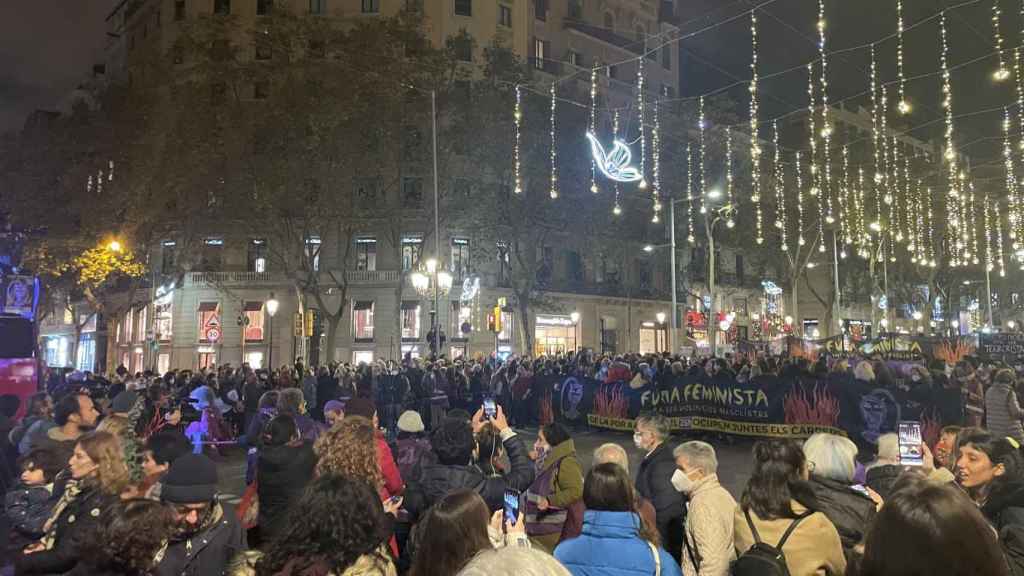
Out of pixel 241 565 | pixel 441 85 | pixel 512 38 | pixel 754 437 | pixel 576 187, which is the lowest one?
pixel 754 437

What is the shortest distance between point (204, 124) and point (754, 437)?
27.9m

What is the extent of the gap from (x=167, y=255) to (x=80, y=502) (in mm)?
45299

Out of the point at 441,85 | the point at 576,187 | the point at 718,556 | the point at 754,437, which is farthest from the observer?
the point at 576,187

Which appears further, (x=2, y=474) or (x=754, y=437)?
(x=754, y=437)

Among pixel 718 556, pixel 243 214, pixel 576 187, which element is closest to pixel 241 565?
pixel 718 556

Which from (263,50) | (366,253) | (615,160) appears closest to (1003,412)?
(615,160)

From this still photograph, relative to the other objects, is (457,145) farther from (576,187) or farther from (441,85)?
(576,187)

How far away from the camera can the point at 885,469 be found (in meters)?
5.21

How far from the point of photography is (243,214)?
3325 cm

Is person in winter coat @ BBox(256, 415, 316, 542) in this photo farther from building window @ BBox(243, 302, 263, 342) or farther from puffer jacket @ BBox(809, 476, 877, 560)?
building window @ BBox(243, 302, 263, 342)

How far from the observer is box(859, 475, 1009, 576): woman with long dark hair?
2068mm

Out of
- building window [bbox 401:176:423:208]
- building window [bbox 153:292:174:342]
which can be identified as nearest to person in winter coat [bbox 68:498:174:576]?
building window [bbox 401:176:423:208]

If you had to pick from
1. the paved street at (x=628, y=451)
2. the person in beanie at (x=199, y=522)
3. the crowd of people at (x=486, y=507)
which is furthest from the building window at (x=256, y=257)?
the person in beanie at (x=199, y=522)

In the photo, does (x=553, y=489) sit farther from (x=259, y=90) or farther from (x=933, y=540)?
(x=259, y=90)
